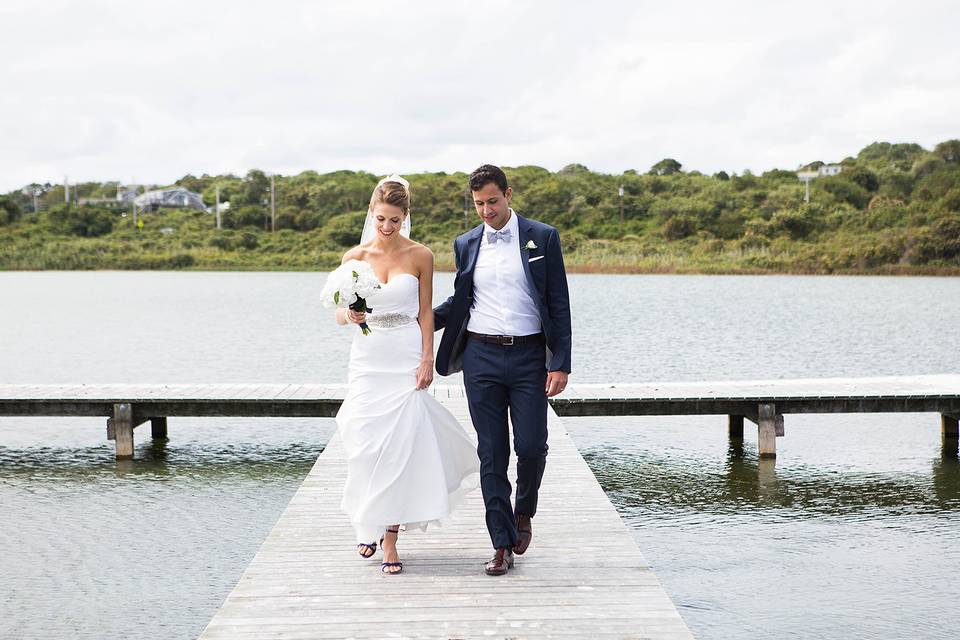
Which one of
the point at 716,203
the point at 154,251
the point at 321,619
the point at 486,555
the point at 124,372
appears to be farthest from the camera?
the point at 154,251

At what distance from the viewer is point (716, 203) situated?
7538 centimetres

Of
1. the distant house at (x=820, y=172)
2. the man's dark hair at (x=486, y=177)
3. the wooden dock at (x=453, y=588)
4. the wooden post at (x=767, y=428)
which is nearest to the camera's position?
the wooden dock at (x=453, y=588)

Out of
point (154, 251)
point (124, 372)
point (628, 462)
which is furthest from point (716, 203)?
point (628, 462)

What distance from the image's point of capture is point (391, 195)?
4930 millimetres

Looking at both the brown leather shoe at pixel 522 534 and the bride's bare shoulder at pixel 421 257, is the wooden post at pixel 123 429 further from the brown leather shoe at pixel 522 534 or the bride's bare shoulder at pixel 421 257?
the brown leather shoe at pixel 522 534

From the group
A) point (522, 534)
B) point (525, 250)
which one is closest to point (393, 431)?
point (522, 534)

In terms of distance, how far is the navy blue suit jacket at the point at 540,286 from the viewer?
15.5 feet

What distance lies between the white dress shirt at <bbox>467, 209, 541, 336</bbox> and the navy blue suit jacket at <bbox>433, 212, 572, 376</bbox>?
0.04 meters

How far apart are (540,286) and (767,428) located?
7173mm

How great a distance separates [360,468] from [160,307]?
37.3 m

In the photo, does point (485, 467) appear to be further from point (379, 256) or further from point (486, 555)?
point (379, 256)

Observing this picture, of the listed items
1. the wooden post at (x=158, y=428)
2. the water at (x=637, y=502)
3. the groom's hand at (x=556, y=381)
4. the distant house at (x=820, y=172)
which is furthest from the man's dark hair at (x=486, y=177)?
the distant house at (x=820, y=172)

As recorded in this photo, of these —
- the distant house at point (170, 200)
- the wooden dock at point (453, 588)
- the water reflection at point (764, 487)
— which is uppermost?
the distant house at point (170, 200)

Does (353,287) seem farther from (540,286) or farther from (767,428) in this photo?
(767,428)
